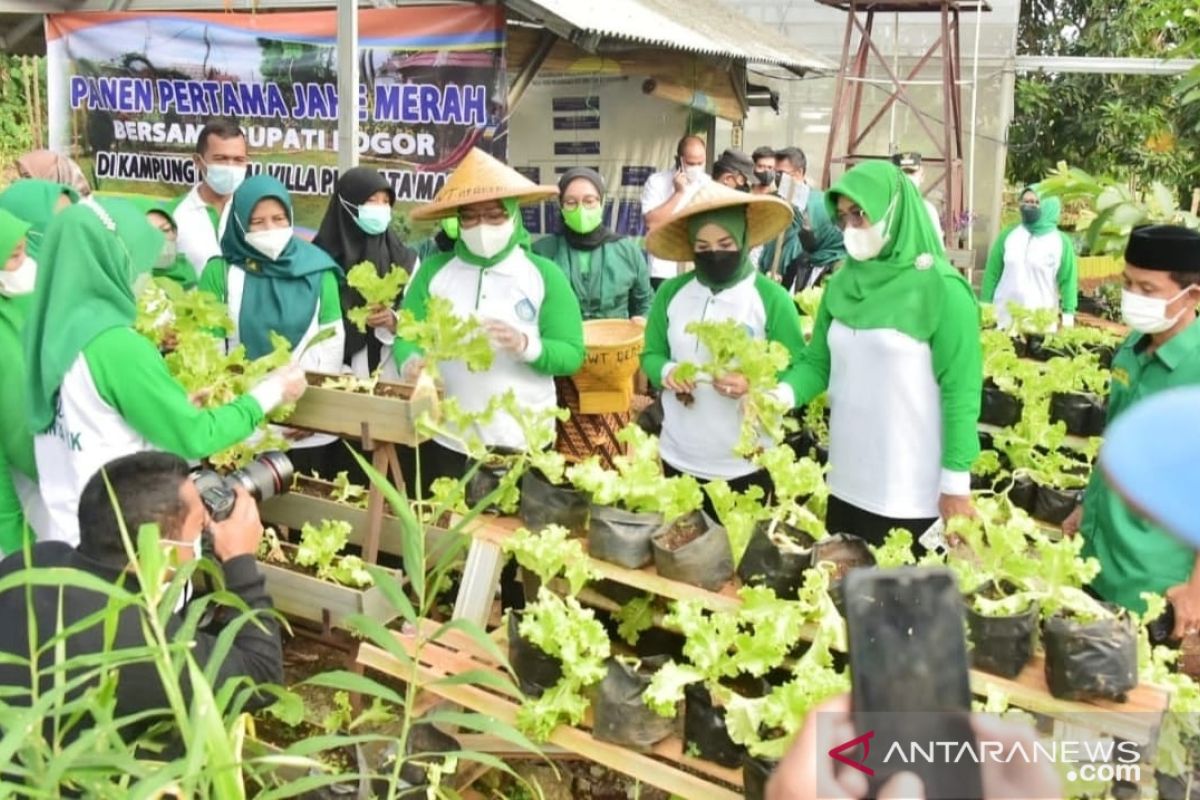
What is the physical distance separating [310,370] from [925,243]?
6.92 ft

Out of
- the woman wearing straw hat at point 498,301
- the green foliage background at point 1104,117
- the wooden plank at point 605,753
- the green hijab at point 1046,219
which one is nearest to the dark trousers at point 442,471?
the woman wearing straw hat at point 498,301

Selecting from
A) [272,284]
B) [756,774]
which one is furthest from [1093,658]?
[272,284]

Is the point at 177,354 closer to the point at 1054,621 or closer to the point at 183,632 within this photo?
the point at 183,632

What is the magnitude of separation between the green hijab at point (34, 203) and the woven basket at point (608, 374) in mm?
2119

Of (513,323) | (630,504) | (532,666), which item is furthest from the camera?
(513,323)

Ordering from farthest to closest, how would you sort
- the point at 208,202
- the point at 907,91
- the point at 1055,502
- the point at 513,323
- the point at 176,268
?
the point at 907,91 < the point at 208,202 < the point at 176,268 < the point at 513,323 < the point at 1055,502

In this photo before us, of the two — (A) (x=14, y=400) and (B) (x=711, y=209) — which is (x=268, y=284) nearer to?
(A) (x=14, y=400)

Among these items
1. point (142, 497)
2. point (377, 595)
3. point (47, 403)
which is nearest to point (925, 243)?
point (377, 595)

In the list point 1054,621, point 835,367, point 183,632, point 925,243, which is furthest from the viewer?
point 835,367

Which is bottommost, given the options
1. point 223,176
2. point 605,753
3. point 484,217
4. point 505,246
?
point 605,753

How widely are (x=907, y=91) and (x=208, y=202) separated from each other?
11527 mm

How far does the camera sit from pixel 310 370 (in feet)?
12.3

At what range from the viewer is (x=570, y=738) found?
8.05 ft

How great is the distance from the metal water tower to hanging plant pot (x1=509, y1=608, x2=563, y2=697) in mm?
11416
